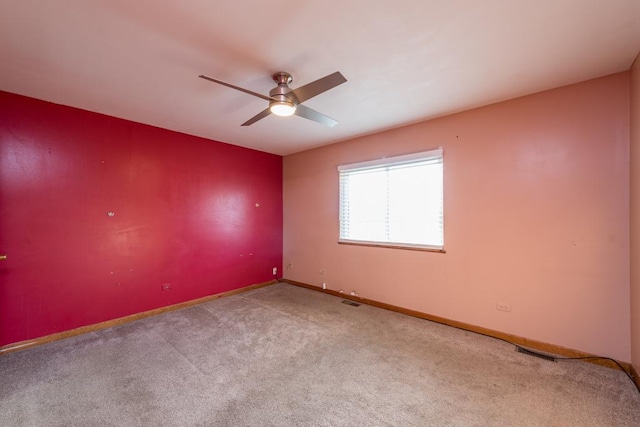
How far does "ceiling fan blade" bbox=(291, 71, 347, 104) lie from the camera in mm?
1739

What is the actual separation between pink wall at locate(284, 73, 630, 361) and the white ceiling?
0.32m

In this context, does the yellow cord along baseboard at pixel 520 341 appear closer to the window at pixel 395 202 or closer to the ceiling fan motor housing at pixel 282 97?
the window at pixel 395 202

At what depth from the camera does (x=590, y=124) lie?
92.7 inches

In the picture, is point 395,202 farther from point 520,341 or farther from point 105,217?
point 105,217

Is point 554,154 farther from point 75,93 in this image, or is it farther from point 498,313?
point 75,93

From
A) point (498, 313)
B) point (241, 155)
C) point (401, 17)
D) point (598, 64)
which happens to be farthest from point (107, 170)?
point (598, 64)

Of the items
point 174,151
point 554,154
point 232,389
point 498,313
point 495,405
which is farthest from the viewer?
point 174,151

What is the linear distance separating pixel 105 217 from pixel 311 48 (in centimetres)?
309

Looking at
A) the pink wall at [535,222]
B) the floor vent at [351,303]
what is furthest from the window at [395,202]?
the floor vent at [351,303]

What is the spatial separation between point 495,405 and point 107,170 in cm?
444

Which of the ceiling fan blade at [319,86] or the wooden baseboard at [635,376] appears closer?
the ceiling fan blade at [319,86]

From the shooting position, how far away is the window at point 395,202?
332 centimetres

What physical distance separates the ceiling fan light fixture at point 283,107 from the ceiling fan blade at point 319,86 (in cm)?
8

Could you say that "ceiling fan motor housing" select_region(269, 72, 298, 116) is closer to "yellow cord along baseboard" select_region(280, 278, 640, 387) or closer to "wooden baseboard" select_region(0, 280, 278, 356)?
"yellow cord along baseboard" select_region(280, 278, 640, 387)
